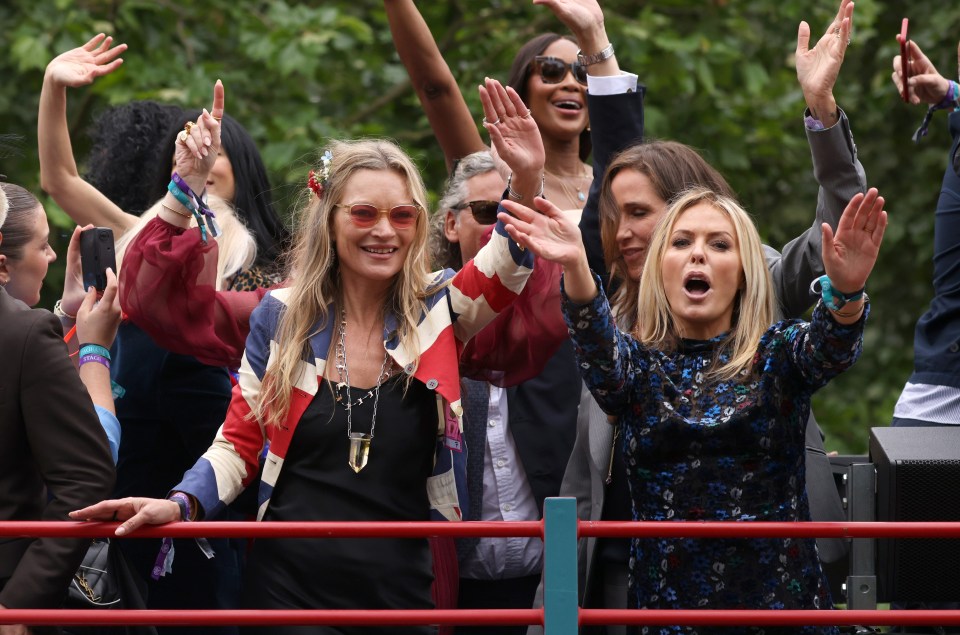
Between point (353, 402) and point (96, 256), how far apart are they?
988 mm

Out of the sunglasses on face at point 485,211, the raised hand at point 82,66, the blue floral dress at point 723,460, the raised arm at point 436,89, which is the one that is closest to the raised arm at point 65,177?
the raised hand at point 82,66

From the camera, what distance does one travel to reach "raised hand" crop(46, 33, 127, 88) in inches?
186

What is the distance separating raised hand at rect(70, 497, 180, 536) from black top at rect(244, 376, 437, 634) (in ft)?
0.91

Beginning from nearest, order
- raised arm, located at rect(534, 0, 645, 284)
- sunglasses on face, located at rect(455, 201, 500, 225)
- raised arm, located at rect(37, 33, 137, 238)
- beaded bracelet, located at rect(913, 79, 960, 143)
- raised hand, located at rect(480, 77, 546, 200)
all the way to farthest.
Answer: raised hand, located at rect(480, 77, 546, 200) < raised arm, located at rect(534, 0, 645, 284) < sunglasses on face, located at rect(455, 201, 500, 225) < beaded bracelet, located at rect(913, 79, 960, 143) < raised arm, located at rect(37, 33, 137, 238)

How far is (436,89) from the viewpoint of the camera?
5184mm

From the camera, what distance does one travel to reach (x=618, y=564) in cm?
391

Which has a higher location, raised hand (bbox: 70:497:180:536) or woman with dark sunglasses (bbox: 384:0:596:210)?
woman with dark sunglasses (bbox: 384:0:596:210)

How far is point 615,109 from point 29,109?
5685 mm

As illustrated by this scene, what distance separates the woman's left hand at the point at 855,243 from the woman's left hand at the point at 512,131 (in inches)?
35.4

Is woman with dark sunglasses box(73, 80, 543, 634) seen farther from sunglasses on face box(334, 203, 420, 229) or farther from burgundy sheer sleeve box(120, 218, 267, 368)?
burgundy sheer sleeve box(120, 218, 267, 368)

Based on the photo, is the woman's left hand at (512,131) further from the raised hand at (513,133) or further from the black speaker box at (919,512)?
the black speaker box at (919,512)

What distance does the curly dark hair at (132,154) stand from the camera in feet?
17.7

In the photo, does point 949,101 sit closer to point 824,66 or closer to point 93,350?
point 824,66

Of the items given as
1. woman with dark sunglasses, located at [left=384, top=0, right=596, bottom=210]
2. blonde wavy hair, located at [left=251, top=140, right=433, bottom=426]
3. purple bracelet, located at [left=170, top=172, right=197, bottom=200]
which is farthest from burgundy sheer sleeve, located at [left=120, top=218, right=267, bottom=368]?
woman with dark sunglasses, located at [left=384, top=0, right=596, bottom=210]
